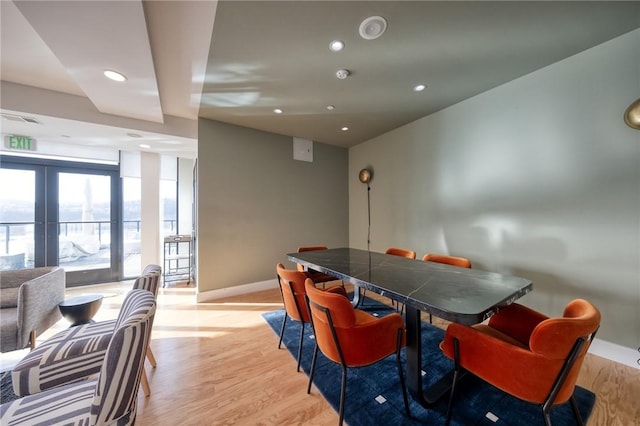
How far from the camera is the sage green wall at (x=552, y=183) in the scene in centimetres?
186

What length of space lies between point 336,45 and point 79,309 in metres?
3.58

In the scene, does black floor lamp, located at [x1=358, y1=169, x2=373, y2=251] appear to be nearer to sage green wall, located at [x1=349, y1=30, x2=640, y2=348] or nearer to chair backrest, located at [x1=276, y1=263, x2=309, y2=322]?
sage green wall, located at [x1=349, y1=30, x2=640, y2=348]

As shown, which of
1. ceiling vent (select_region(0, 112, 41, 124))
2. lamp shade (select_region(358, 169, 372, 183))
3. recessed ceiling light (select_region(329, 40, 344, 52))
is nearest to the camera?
recessed ceiling light (select_region(329, 40, 344, 52))

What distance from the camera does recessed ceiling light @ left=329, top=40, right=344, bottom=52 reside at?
1.83 meters

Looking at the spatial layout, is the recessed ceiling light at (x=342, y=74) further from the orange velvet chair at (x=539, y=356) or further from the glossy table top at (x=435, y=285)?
the orange velvet chair at (x=539, y=356)

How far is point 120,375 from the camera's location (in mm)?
960

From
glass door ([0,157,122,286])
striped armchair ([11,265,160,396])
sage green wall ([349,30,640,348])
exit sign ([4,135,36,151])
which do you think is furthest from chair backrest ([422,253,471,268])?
exit sign ([4,135,36,151])

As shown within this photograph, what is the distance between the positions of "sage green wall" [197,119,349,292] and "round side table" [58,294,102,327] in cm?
115

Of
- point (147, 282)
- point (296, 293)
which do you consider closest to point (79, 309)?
point (147, 282)

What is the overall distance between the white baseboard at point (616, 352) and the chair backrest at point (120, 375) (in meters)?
3.50

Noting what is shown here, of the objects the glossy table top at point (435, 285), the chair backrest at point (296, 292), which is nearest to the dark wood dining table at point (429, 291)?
the glossy table top at point (435, 285)

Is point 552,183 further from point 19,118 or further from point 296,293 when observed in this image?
point 19,118

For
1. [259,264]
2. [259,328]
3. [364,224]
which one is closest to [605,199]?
[364,224]

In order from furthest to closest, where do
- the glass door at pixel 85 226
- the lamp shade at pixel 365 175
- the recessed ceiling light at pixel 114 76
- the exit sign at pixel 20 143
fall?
the lamp shade at pixel 365 175 → the glass door at pixel 85 226 → the exit sign at pixel 20 143 → the recessed ceiling light at pixel 114 76
